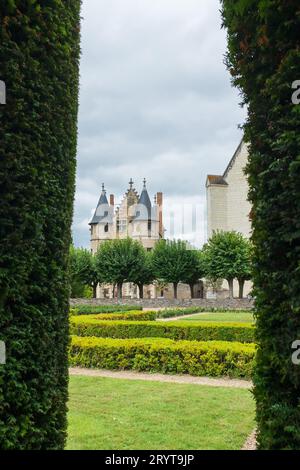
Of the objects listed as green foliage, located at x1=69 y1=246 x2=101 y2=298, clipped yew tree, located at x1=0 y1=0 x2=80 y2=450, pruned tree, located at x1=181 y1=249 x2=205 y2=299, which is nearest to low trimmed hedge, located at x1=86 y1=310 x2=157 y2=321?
clipped yew tree, located at x1=0 y1=0 x2=80 y2=450

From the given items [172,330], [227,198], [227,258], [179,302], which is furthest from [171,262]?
[172,330]

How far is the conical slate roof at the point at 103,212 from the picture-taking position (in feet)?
214

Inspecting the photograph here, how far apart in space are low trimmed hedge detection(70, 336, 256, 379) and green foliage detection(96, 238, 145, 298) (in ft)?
97.2

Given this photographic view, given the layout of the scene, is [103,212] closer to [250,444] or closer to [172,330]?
[172,330]

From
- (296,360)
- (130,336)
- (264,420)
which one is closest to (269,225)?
(296,360)

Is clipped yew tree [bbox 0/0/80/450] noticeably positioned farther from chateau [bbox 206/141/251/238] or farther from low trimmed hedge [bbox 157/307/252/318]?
chateau [bbox 206/141/251/238]

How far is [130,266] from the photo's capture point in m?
41.5

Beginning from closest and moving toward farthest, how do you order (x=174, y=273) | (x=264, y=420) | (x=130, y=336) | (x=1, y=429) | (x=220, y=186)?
(x=1, y=429) → (x=264, y=420) → (x=130, y=336) → (x=174, y=273) → (x=220, y=186)

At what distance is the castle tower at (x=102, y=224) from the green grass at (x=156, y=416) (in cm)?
5607

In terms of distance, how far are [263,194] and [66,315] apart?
213 cm

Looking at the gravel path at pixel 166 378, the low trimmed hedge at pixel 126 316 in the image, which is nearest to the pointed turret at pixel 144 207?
the low trimmed hedge at pixel 126 316

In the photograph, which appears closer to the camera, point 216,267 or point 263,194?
point 263,194

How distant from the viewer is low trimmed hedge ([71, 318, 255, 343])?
13.7 meters
